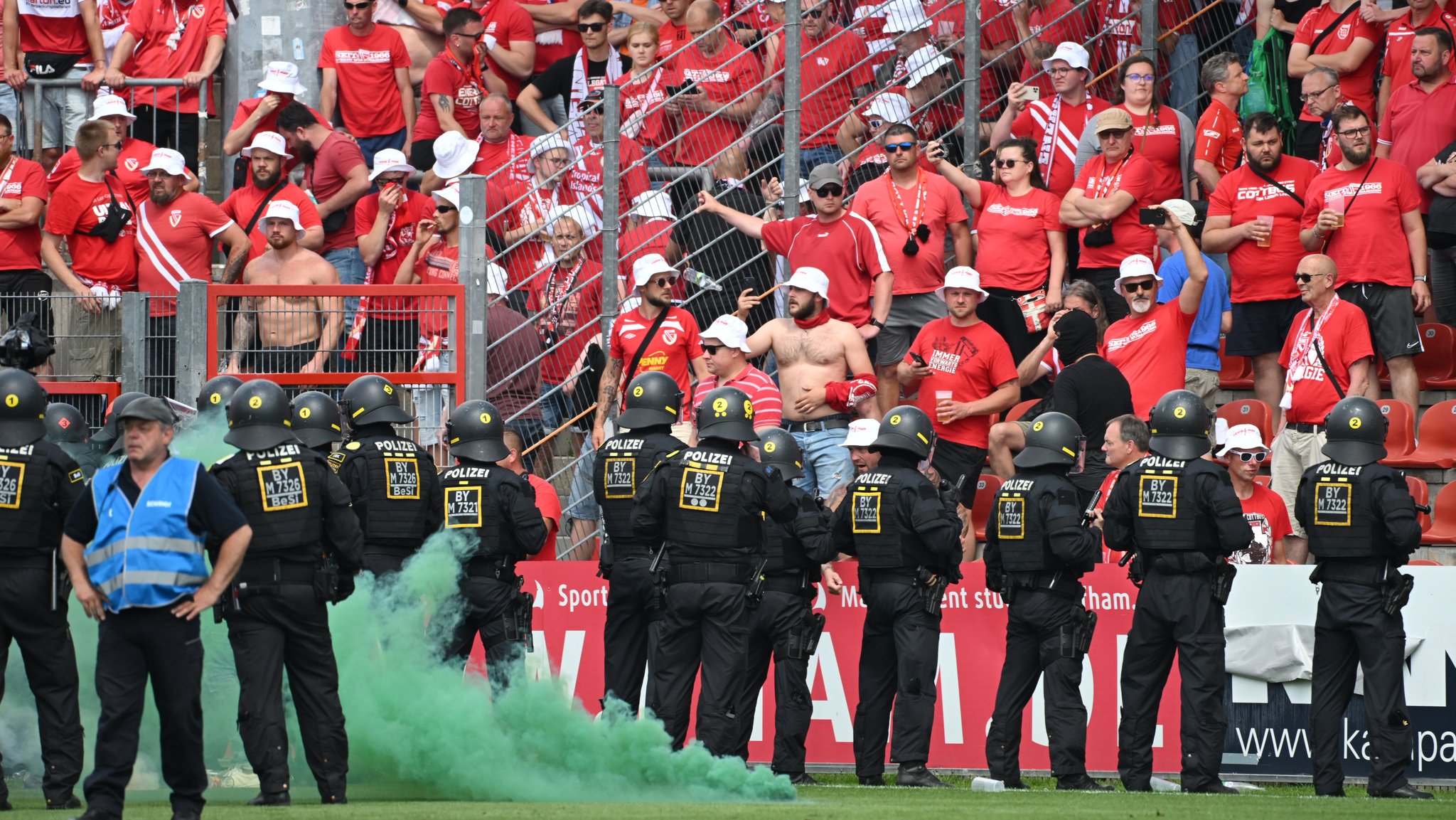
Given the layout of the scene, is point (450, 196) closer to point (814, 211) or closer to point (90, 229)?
point (90, 229)

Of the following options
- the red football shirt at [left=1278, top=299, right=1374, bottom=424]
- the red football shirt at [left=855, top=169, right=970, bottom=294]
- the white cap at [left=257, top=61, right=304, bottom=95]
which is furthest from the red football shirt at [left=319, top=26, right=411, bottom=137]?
the red football shirt at [left=1278, top=299, right=1374, bottom=424]

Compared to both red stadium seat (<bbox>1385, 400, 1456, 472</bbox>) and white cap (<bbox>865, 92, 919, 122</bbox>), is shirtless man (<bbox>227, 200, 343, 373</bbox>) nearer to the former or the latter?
white cap (<bbox>865, 92, 919, 122</bbox>)

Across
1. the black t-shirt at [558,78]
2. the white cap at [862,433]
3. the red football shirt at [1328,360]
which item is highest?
the black t-shirt at [558,78]

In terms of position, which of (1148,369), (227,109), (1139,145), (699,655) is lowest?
(699,655)

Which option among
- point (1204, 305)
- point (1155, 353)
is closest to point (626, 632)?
point (1155, 353)

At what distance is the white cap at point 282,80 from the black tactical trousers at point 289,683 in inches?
271

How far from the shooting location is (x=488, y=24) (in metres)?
16.8

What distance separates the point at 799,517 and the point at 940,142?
17.0 ft

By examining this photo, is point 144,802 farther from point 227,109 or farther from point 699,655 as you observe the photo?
point 227,109

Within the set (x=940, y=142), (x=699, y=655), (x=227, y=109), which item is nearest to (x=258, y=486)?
(x=699, y=655)

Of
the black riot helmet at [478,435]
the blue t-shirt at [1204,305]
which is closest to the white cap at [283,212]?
the black riot helmet at [478,435]

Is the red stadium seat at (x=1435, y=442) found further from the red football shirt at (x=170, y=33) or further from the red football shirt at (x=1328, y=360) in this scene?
the red football shirt at (x=170, y=33)

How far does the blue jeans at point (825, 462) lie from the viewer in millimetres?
12766

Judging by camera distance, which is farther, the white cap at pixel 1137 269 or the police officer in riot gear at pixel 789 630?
the white cap at pixel 1137 269
